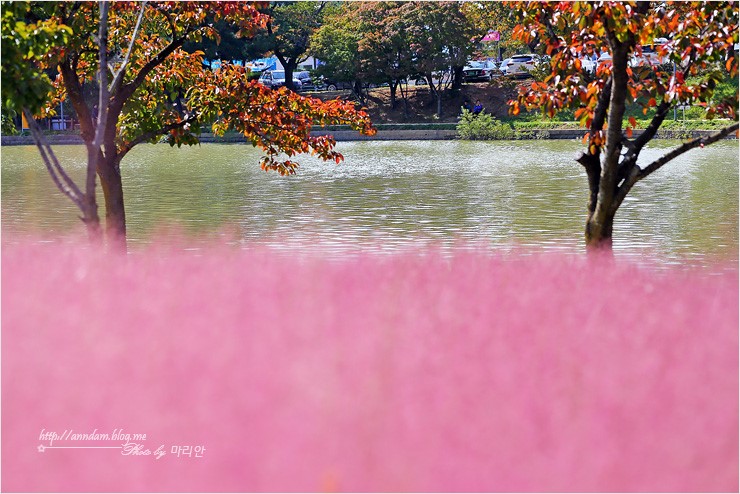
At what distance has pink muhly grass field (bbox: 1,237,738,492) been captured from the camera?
4.23 metres

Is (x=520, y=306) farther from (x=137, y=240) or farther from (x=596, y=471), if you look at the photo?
(x=137, y=240)

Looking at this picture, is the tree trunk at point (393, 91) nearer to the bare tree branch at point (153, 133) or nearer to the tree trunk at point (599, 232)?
the bare tree branch at point (153, 133)

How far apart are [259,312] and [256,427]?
1.57 m


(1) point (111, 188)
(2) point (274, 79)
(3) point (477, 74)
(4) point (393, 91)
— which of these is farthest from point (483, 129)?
(1) point (111, 188)

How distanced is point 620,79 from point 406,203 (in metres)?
15.3

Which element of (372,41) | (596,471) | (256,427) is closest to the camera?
(596,471)

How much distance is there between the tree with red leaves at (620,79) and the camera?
370 inches

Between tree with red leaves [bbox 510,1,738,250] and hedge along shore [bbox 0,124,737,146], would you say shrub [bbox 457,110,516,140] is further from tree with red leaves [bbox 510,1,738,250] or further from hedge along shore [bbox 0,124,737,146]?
tree with red leaves [bbox 510,1,738,250]

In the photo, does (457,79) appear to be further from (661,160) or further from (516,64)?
(661,160)

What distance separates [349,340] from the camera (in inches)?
213

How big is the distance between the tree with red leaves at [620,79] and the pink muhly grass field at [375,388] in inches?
127

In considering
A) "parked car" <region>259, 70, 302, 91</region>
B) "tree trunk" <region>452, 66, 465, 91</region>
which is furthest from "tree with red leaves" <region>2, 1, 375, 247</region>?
→ "parked car" <region>259, 70, 302, 91</region>

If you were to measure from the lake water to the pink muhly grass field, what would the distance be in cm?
1024

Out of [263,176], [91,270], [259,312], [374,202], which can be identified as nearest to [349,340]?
[259,312]
